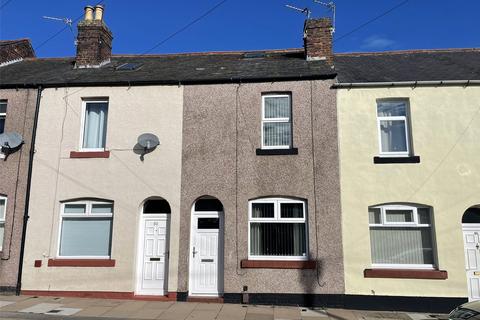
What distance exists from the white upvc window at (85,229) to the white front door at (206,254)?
2.23 meters

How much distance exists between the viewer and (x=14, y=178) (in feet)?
34.2

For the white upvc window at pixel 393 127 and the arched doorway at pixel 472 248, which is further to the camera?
the white upvc window at pixel 393 127

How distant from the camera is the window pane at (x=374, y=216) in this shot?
9.66 metres

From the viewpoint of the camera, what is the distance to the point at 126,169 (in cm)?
1023

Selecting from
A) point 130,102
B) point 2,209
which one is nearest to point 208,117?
point 130,102

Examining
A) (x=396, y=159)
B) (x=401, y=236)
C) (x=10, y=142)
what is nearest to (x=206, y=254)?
(x=401, y=236)

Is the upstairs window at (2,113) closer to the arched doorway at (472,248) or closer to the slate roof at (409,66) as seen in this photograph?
the slate roof at (409,66)

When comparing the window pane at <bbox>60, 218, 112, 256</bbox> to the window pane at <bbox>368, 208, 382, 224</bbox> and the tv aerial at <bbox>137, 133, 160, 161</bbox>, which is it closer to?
the tv aerial at <bbox>137, 133, 160, 161</bbox>

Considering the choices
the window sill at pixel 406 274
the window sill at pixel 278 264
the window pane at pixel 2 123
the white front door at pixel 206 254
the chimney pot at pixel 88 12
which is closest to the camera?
the window sill at pixel 406 274

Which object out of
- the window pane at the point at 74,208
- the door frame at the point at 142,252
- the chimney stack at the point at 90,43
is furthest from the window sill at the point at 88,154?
the chimney stack at the point at 90,43

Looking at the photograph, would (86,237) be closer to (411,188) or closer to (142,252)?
(142,252)

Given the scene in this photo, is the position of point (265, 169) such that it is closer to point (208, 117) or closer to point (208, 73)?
point (208, 117)

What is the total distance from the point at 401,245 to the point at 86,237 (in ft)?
26.0

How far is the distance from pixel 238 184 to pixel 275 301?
2929mm
